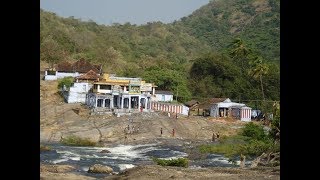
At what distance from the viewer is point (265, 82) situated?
11.7 meters

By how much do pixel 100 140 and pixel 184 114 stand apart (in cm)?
211

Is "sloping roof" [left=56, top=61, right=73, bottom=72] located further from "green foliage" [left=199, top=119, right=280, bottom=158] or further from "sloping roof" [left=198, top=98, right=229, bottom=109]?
"green foliage" [left=199, top=119, right=280, bottom=158]

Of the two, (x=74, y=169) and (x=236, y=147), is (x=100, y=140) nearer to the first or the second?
(x=74, y=169)

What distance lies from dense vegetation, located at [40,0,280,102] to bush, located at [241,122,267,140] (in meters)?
0.85

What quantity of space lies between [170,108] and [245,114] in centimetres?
182

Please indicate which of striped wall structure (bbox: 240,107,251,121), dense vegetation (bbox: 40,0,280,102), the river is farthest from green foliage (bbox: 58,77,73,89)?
striped wall structure (bbox: 240,107,251,121)

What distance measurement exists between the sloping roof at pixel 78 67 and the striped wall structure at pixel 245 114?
12.4ft

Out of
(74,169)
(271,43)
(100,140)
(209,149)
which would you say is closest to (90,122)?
(100,140)

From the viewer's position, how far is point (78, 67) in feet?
39.0

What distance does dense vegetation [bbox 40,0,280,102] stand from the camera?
1159 centimetres

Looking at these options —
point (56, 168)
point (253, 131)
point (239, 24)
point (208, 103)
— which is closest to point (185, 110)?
point (208, 103)

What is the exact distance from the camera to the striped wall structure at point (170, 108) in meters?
10.8
